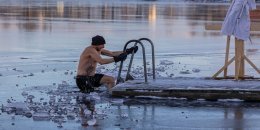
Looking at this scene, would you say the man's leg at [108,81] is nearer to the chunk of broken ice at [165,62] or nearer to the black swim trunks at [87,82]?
the black swim trunks at [87,82]

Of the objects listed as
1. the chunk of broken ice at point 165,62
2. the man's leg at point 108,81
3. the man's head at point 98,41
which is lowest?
the chunk of broken ice at point 165,62

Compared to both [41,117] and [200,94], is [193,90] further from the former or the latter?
[41,117]

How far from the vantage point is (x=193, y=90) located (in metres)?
11.9

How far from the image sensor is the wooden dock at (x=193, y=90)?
458 inches

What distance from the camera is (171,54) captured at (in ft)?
69.1

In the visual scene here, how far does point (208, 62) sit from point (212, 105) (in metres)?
7.45

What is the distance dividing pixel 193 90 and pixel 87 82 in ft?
6.28

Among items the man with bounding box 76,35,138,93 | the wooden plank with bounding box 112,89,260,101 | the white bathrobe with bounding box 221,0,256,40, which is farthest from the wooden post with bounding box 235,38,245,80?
the man with bounding box 76,35,138,93

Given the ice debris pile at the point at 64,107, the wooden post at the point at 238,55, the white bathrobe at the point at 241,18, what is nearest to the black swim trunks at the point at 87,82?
the ice debris pile at the point at 64,107

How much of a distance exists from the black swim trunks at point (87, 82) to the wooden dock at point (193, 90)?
0.49 meters

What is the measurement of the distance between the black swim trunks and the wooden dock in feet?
1.62

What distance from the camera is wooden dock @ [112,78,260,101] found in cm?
1163

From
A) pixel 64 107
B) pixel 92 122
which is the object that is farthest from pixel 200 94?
pixel 92 122

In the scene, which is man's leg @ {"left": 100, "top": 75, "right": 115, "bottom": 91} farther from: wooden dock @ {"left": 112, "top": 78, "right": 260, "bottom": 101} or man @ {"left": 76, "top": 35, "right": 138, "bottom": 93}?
wooden dock @ {"left": 112, "top": 78, "right": 260, "bottom": 101}
